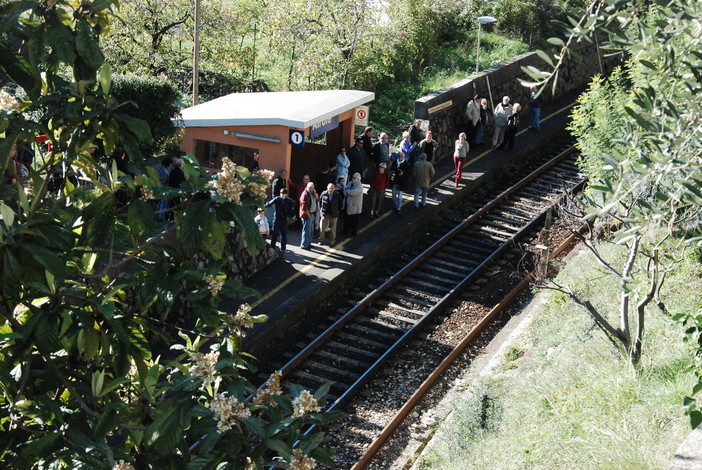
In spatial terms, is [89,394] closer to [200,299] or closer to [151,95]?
[200,299]

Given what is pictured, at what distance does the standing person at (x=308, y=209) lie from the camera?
1639cm

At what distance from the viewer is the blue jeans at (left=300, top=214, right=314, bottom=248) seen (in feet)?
55.1

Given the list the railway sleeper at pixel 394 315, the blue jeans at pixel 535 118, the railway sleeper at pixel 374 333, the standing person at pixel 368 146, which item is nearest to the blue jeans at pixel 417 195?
the standing person at pixel 368 146

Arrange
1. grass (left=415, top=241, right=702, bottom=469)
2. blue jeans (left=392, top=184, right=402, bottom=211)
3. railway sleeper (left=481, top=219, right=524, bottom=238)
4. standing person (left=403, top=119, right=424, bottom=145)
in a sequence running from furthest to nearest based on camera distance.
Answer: standing person (left=403, top=119, right=424, bottom=145) < railway sleeper (left=481, top=219, right=524, bottom=238) < blue jeans (left=392, top=184, right=402, bottom=211) < grass (left=415, top=241, right=702, bottom=469)

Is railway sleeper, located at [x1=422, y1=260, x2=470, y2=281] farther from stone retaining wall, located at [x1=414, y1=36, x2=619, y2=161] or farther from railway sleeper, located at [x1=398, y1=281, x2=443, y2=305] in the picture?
stone retaining wall, located at [x1=414, y1=36, x2=619, y2=161]

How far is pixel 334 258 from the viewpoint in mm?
16875

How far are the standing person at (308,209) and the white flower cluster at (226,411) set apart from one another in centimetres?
1203

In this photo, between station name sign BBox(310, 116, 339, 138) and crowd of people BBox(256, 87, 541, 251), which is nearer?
crowd of people BBox(256, 87, 541, 251)

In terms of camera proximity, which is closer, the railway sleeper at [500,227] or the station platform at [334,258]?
the station platform at [334,258]

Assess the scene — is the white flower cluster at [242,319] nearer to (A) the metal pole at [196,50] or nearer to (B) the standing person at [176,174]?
(B) the standing person at [176,174]

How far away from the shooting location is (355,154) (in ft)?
62.8

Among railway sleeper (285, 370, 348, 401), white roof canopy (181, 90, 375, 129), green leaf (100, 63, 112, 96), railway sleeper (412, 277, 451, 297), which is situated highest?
green leaf (100, 63, 112, 96)

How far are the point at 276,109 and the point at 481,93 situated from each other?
933cm

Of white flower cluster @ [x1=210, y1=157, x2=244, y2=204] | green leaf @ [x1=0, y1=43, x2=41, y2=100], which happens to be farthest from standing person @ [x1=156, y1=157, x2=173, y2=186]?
white flower cluster @ [x1=210, y1=157, x2=244, y2=204]
